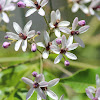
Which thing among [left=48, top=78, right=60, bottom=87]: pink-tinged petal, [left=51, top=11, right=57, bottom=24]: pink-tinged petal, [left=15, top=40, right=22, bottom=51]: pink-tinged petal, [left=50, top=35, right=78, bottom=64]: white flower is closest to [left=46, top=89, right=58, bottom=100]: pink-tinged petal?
[left=48, top=78, right=60, bottom=87]: pink-tinged petal

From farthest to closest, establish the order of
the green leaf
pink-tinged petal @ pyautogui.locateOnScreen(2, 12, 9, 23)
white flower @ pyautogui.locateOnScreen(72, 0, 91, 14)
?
white flower @ pyautogui.locateOnScreen(72, 0, 91, 14) < the green leaf < pink-tinged petal @ pyautogui.locateOnScreen(2, 12, 9, 23)

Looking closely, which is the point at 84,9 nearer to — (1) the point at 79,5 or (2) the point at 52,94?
(1) the point at 79,5

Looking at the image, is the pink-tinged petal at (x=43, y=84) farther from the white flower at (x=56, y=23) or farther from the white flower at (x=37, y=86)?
the white flower at (x=56, y=23)

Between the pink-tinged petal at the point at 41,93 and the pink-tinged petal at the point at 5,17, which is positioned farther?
the pink-tinged petal at the point at 5,17

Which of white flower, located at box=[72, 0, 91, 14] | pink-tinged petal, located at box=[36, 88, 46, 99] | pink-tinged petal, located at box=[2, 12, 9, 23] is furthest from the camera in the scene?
white flower, located at box=[72, 0, 91, 14]

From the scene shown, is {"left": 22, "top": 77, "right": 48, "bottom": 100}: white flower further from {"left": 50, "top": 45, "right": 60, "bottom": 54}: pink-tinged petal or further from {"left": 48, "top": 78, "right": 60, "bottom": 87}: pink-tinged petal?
{"left": 50, "top": 45, "right": 60, "bottom": 54}: pink-tinged petal

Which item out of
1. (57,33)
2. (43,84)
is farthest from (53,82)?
(57,33)

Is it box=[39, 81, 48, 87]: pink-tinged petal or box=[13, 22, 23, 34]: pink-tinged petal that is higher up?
box=[13, 22, 23, 34]: pink-tinged petal

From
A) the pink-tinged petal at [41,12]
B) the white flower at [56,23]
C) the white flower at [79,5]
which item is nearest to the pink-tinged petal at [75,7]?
the white flower at [79,5]
